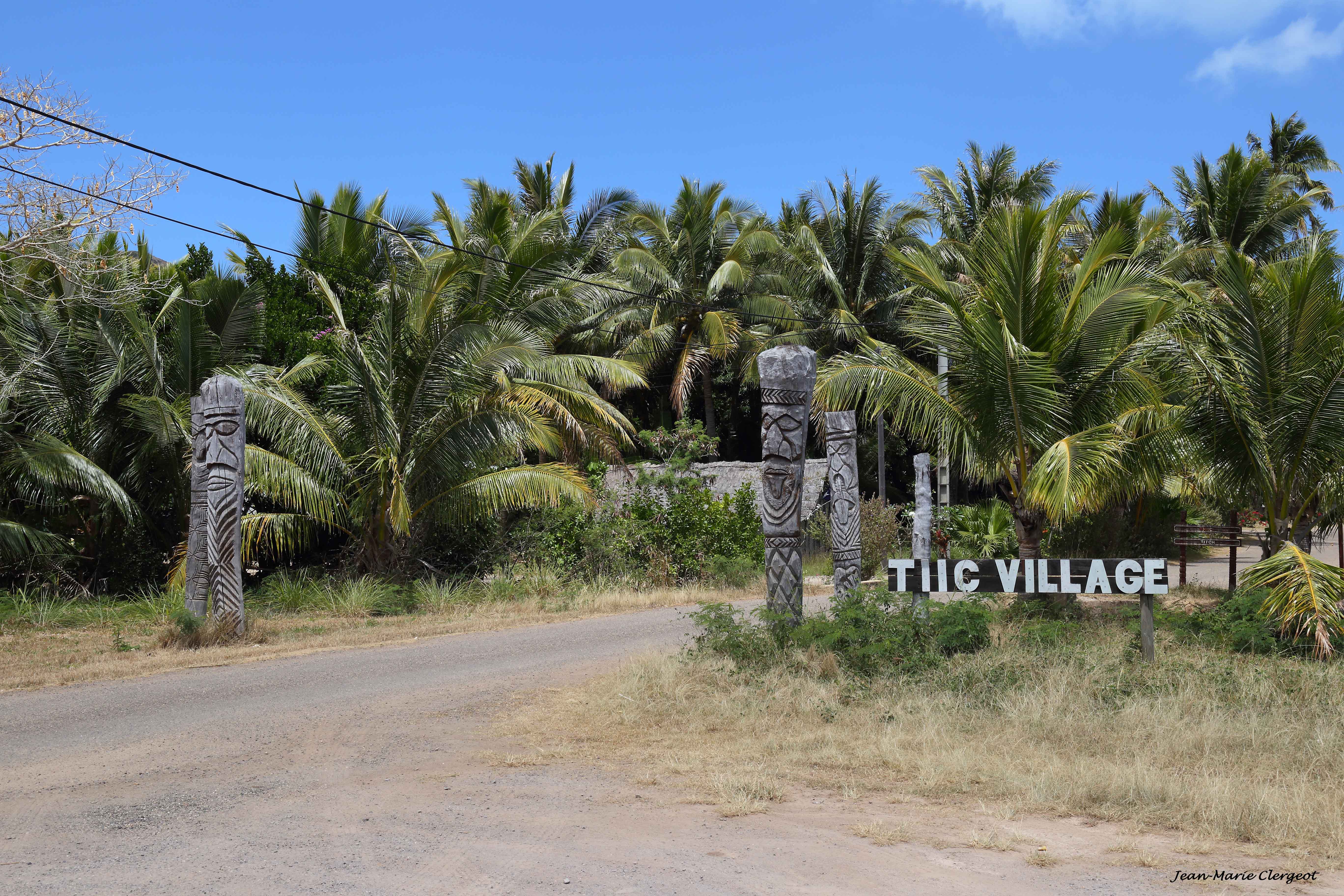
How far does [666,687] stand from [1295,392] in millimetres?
6986

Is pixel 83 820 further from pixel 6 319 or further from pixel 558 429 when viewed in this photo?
pixel 558 429

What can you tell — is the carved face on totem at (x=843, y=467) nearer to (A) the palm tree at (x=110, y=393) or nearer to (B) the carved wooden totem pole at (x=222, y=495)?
(B) the carved wooden totem pole at (x=222, y=495)

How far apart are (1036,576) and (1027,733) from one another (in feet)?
9.69

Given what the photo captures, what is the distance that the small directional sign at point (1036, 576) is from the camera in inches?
365

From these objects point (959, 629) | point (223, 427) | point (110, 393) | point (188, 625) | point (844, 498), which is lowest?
point (188, 625)

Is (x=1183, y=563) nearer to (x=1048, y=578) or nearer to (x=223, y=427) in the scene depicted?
(x=1048, y=578)

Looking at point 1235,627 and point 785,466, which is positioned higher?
point 785,466

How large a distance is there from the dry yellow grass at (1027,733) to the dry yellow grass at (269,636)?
4107mm

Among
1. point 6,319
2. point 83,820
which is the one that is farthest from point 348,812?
point 6,319

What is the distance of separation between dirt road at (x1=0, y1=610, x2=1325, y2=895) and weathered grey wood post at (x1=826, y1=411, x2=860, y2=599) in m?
6.67

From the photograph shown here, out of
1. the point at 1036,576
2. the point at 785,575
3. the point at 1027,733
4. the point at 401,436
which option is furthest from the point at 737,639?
the point at 401,436

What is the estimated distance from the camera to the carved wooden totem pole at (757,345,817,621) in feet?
33.2

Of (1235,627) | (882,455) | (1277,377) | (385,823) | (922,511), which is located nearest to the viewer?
(385,823)

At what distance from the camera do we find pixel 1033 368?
11453 mm
